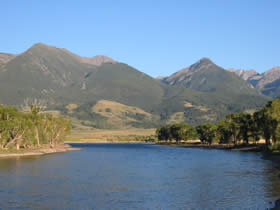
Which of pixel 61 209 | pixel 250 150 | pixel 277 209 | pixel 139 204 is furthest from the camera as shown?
pixel 250 150

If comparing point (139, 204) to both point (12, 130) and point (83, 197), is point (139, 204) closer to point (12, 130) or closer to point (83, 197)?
point (83, 197)

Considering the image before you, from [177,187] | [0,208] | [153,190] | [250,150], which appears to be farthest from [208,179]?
[250,150]

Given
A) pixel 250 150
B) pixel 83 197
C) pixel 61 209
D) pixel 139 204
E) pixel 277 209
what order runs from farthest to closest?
pixel 250 150, pixel 83 197, pixel 139 204, pixel 61 209, pixel 277 209

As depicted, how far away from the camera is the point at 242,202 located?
5241 cm

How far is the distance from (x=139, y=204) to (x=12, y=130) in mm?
115269

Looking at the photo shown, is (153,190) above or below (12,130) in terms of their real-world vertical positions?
below

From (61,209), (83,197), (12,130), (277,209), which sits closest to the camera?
(277,209)

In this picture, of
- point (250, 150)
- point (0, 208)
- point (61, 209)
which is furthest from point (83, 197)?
point (250, 150)

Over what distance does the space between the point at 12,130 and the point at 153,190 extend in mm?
105374

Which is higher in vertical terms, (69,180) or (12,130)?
(12,130)

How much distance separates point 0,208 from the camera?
47.5 meters

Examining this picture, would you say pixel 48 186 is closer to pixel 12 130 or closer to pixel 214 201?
pixel 214 201

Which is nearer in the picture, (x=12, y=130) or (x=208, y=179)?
(x=208, y=179)

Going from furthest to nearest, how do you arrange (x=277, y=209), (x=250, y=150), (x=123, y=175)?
(x=250, y=150) < (x=123, y=175) < (x=277, y=209)
